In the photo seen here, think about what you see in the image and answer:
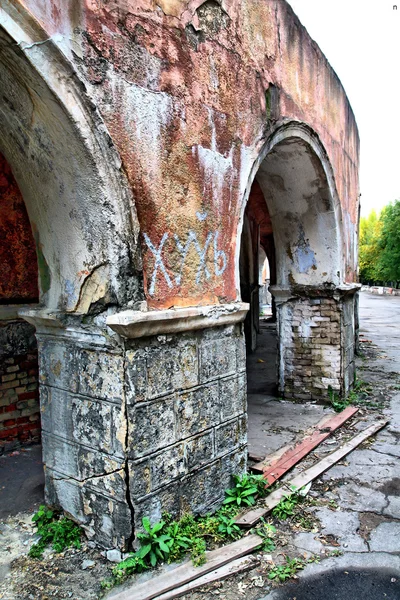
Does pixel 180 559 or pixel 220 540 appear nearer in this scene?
pixel 180 559

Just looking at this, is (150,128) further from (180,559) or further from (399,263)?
(399,263)

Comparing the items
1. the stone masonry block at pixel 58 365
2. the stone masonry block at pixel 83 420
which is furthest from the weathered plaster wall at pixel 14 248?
the stone masonry block at pixel 83 420

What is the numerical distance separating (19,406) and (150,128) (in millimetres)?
2899

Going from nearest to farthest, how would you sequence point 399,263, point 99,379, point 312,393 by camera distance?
point 99,379 < point 312,393 < point 399,263

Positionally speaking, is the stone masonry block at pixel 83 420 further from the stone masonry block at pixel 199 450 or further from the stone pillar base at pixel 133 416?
the stone masonry block at pixel 199 450

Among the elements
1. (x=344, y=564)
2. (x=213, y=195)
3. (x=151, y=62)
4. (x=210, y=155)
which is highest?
(x=151, y=62)

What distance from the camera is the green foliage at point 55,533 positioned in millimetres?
2836

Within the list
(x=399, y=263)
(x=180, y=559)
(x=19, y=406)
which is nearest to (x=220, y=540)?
(x=180, y=559)

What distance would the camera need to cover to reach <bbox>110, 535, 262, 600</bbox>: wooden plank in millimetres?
2471

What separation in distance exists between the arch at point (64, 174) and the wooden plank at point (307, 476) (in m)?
1.79

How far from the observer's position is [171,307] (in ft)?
9.71

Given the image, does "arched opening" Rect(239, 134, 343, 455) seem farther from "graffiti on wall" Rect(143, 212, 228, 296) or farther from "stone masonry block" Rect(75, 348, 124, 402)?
"stone masonry block" Rect(75, 348, 124, 402)

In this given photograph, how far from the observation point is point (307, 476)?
3.97 meters

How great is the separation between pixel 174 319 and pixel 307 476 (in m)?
2.09
